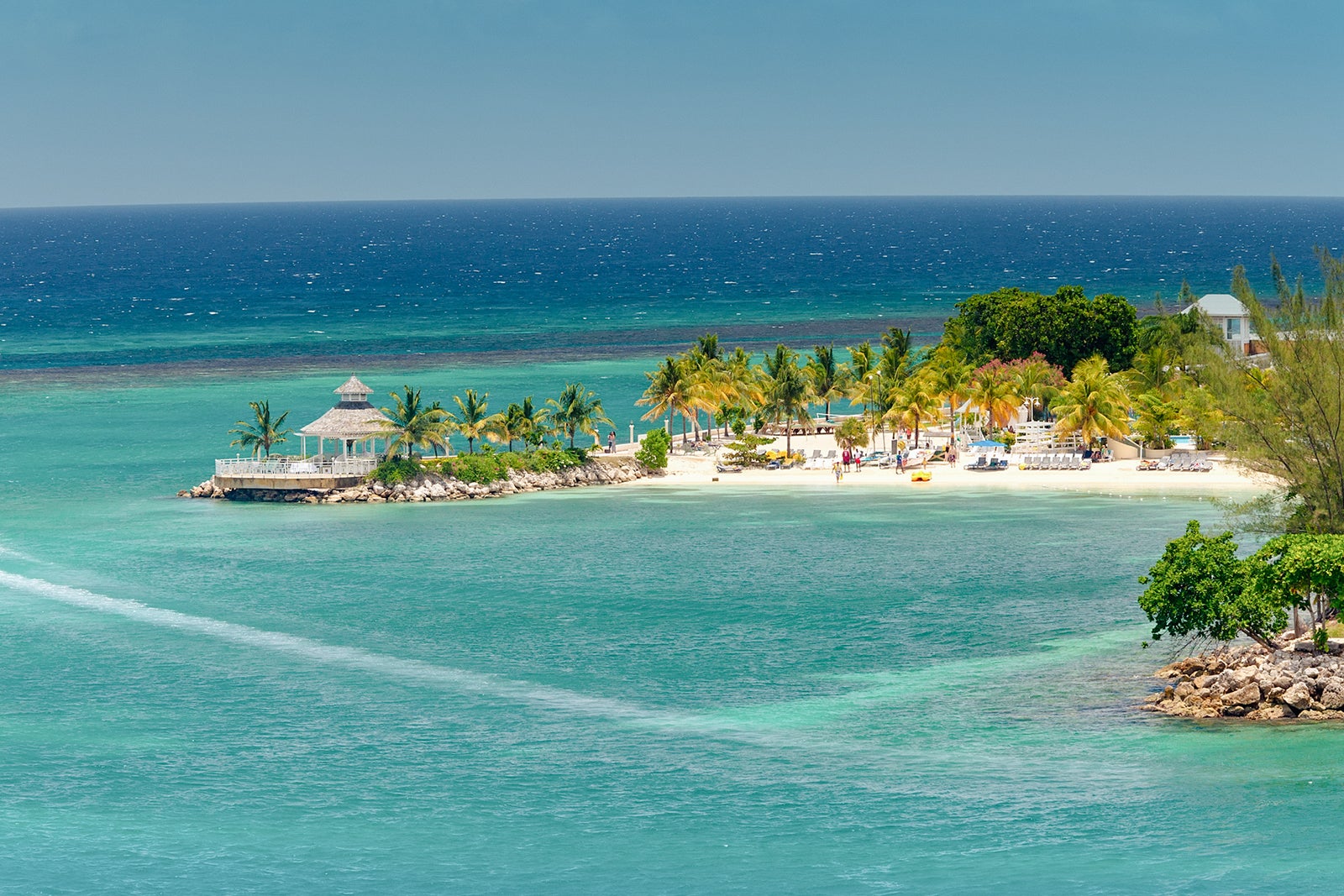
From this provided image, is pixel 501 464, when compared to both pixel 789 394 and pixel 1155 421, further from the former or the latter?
pixel 1155 421

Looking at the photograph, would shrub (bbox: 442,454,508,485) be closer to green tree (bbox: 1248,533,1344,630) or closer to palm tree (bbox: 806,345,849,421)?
palm tree (bbox: 806,345,849,421)

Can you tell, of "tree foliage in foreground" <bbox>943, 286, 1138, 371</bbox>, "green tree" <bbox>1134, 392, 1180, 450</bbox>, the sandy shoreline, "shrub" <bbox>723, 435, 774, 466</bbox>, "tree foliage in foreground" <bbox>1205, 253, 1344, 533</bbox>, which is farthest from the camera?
"tree foliage in foreground" <bbox>943, 286, 1138, 371</bbox>

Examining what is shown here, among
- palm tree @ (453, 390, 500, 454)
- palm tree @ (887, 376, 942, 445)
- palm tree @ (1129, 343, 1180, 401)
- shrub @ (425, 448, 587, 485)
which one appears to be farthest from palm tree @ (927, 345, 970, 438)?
palm tree @ (453, 390, 500, 454)

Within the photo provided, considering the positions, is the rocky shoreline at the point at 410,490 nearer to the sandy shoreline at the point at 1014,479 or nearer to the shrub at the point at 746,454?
the sandy shoreline at the point at 1014,479

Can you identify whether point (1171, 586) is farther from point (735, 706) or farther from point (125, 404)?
point (125, 404)

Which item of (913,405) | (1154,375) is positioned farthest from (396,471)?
(1154,375)
